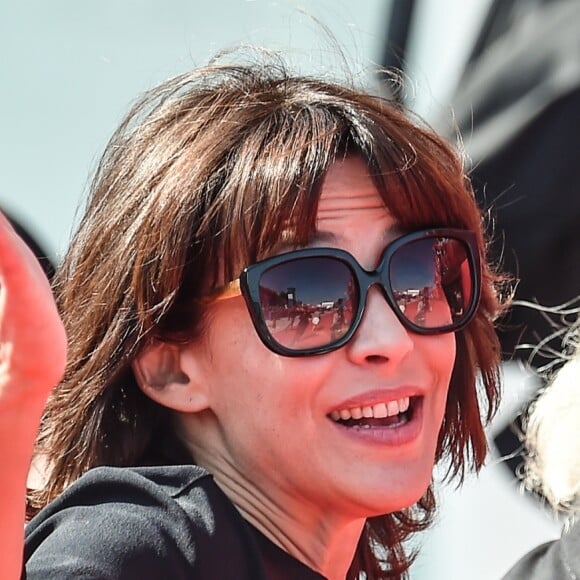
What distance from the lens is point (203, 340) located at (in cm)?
190

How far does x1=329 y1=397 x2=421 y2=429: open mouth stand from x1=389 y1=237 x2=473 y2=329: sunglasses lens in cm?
12

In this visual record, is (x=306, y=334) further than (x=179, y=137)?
No

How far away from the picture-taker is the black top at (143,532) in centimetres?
147

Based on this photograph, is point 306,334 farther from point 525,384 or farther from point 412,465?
point 525,384

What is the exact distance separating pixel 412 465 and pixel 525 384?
0.93m

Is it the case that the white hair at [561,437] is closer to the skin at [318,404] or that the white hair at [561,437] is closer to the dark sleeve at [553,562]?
the dark sleeve at [553,562]

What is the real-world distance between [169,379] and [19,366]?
0.73 metres

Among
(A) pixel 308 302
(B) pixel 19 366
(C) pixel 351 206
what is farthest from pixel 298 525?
(B) pixel 19 366

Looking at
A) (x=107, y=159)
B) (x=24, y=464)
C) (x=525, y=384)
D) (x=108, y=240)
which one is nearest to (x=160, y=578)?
(x=24, y=464)

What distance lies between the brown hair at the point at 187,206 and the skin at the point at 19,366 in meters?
0.64

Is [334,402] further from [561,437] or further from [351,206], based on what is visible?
[561,437]

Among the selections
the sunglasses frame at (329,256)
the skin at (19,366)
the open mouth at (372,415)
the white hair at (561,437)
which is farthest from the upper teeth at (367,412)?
the skin at (19,366)

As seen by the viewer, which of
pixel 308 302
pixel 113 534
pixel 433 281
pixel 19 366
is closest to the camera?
pixel 19 366

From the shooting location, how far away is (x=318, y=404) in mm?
1829
